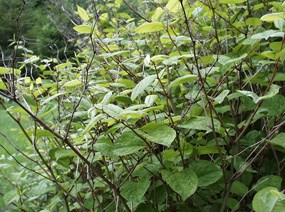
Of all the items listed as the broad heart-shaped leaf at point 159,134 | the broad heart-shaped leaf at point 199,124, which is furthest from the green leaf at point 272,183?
the broad heart-shaped leaf at point 159,134

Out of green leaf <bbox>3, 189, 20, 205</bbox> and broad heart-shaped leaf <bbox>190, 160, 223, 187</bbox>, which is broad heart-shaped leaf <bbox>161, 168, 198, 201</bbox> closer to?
broad heart-shaped leaf <bbox>190, 160, 223, 187</bbox>

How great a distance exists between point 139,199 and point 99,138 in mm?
276

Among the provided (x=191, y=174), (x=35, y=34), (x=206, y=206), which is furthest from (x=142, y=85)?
(x=35, y=34)

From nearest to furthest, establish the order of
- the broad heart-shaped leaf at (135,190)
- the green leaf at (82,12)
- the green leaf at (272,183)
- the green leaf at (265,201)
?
the green leaf at (265,201) < the broad heart-shaped leaf at (135,190) < the green leaf at (272,183) < the green leaf at (82,12)

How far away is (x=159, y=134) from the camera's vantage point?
1089 mm

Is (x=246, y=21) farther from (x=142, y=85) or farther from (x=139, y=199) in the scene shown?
(x=139, y=199)

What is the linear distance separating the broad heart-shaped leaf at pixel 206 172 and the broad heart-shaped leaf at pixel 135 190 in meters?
0.17

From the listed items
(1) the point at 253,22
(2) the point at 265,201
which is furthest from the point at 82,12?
(2) the point at 265,201

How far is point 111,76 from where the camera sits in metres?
1.86

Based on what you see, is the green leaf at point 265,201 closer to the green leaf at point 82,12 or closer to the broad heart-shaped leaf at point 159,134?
the broad heart-shaped leaf at point 159,134

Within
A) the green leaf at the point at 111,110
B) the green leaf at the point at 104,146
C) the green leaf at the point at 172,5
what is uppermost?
the green leaf at the point at 172,5

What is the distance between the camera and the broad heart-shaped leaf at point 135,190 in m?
1.24

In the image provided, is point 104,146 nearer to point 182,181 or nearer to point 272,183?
point 182,181

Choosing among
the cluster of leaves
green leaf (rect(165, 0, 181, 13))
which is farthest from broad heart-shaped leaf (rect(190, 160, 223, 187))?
green leaf (rect(165, 0, 181, 13))
